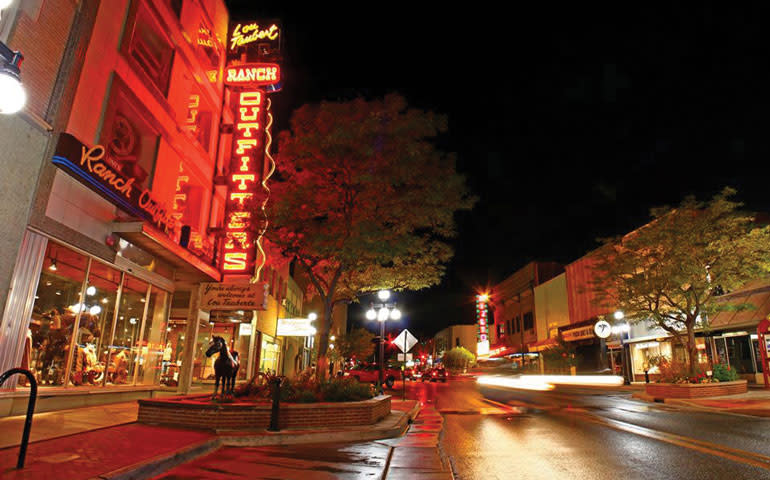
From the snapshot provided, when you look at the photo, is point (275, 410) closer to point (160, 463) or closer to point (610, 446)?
point (160, 463)

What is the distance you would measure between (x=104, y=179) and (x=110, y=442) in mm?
6630

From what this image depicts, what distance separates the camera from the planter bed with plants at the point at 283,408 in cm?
1002

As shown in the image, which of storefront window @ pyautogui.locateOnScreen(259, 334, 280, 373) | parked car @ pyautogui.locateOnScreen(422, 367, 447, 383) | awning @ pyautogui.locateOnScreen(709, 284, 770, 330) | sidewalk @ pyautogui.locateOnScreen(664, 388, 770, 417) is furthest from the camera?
parked car @ pyautogui.locateOnScreen(422, 367, 447, 383)

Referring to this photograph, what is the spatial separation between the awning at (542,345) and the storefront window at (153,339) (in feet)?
148

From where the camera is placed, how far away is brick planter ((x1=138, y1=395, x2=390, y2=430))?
997 centimetres

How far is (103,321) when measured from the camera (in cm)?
1363

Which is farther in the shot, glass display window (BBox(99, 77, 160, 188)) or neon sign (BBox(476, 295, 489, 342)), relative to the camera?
neon sign (BBox(476, 295, 489, 342))

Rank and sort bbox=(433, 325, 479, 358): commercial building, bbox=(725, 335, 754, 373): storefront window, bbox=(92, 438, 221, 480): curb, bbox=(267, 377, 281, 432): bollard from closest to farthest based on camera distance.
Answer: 1. bbox=(92, 438, 221, 480): curb
2. bbox=(267, 377, 281, 432): bollard
3. bbox=(725, 335, 754, 373): storefront window
4. bbox=(433, 325, 479, 358): commercial building

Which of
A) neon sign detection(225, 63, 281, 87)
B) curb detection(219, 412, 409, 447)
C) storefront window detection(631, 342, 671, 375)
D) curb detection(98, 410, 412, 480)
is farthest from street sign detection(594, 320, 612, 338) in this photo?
neon sign detection(225, 63, 281, 87)

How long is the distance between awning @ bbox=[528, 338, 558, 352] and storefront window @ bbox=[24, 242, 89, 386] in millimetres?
49314

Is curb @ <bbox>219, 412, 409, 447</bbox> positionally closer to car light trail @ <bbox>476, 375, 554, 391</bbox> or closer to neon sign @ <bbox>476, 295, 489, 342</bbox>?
car light trail @ <bbox>476, 375, 554, 391</bbox>

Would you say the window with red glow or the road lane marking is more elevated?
the window with red glow

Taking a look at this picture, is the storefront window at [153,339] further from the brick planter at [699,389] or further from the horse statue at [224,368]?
the brick planter at [699,389]

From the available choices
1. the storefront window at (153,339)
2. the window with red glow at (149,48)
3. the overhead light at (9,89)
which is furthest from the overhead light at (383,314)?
the overhead light at (9,89)
